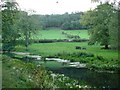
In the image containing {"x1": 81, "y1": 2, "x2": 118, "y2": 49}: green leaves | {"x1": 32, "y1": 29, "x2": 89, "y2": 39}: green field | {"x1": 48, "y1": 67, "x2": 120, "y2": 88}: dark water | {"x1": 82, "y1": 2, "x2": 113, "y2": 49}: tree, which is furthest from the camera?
{"x1": 32, "y1": 29, "x2": 89, "y2": 39}: green field

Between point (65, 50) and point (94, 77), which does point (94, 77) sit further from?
point (65, 50)

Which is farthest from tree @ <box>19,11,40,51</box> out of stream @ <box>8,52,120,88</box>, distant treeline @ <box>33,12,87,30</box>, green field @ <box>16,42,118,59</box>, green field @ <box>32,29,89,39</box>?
stream @ <box>8,52,120,88</box>

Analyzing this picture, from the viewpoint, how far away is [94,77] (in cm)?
3259

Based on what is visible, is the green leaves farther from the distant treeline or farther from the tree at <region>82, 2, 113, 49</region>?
the distant treeline

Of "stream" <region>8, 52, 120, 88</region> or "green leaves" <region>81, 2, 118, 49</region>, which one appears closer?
"stream" <region>8, 52, 120, 88</region>

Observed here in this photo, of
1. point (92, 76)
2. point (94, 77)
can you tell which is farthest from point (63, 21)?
point (94, 77)

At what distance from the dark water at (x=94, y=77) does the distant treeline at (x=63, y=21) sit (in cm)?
6953

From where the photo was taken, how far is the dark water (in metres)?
27.6

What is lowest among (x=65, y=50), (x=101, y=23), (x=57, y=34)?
(x=65, y=50)

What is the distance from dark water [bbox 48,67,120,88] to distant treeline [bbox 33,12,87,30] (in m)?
69.5

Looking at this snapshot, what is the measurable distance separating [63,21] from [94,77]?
79.6 meters

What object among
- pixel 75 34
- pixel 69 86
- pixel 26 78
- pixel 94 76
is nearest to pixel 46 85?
pixel 26 78

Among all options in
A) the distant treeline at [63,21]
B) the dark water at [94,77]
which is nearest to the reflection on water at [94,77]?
the dark water at [94,77]

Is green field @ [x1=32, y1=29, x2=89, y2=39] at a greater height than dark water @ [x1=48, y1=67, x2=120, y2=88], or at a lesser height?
lesser
